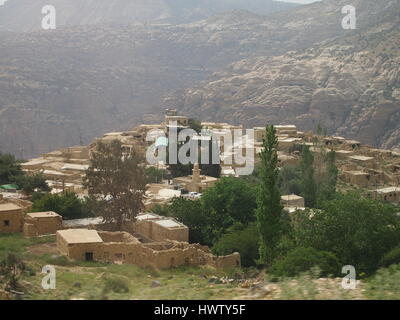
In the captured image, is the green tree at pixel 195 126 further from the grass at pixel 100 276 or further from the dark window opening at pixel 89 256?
the dark window opening at pixel 89 256

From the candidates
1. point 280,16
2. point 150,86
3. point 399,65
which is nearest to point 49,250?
point 399,65

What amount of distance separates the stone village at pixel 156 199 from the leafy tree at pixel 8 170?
2.42 metres

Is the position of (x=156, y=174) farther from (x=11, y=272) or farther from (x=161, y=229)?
(x=11, y=272)

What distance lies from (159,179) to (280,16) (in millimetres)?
138626

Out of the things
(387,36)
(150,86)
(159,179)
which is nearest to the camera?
(159,179)

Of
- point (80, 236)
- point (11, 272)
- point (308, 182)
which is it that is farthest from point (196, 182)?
point (11, 272)

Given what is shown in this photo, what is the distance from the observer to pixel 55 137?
106 m

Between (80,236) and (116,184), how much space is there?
14.5 feet

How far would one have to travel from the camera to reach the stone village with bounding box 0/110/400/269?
20.2m

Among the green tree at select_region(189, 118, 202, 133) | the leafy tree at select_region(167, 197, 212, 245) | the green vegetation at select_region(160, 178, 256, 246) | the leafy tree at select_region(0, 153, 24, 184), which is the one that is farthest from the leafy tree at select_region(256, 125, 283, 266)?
the green tree at select_region(189, 118, 202, 133)

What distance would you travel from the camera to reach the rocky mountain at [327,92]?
85562mm
